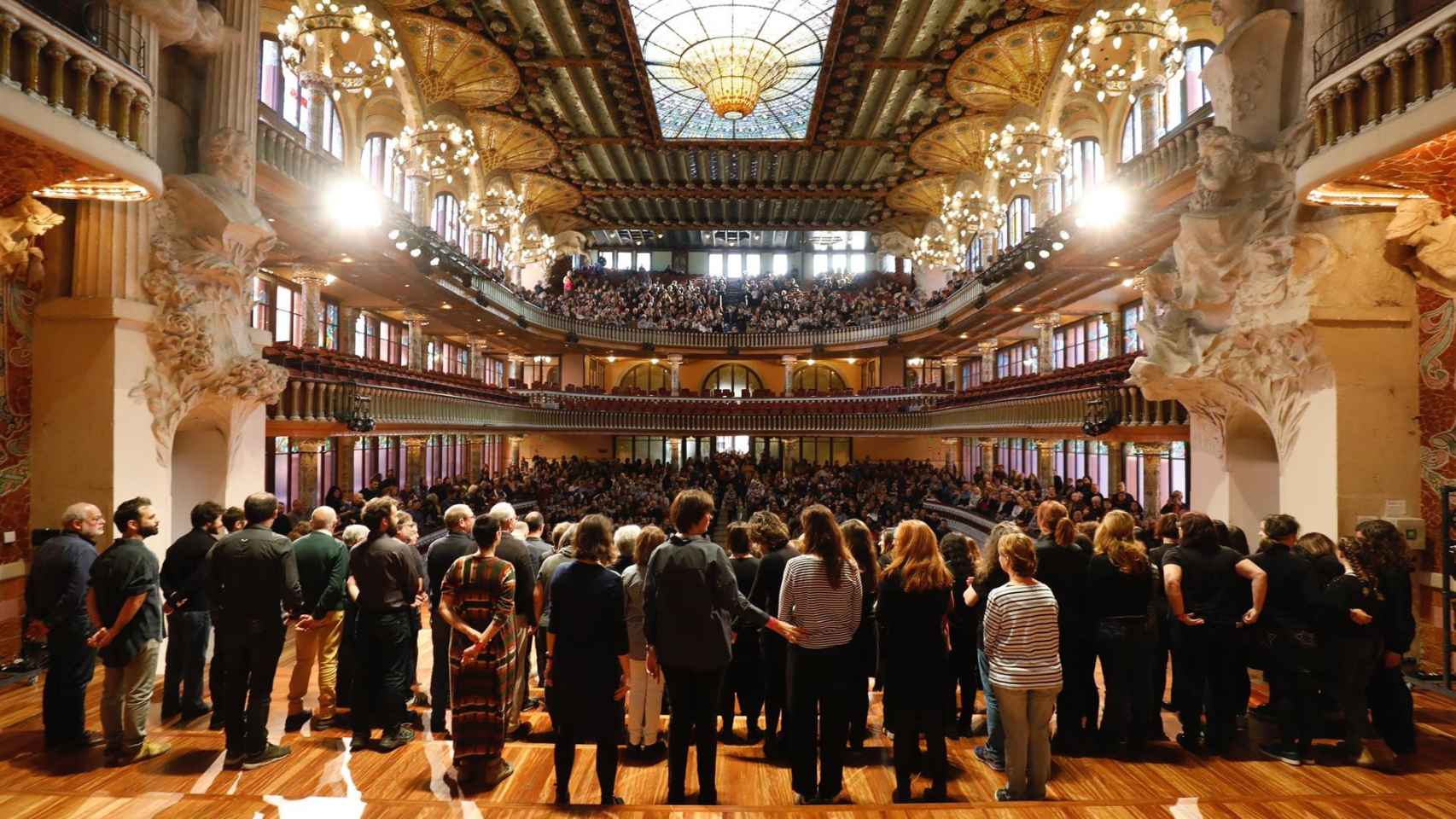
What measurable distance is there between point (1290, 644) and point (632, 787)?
3.59 metres

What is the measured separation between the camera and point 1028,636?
3.35 meters

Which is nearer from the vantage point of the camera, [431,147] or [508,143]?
[431,147]

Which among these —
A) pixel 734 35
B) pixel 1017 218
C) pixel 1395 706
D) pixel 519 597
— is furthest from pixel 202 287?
pixel 1017 218

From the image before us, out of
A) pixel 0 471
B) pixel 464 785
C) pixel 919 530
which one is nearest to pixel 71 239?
pixel 0 471

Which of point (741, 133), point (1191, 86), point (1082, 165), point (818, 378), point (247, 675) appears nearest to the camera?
point (247, 675)

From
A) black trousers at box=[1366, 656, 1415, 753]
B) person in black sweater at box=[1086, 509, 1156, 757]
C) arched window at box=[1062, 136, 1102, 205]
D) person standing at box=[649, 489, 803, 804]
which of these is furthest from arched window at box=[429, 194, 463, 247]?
black trousers at box=[1366, 656, 1415, 753]

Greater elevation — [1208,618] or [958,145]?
[958,145]

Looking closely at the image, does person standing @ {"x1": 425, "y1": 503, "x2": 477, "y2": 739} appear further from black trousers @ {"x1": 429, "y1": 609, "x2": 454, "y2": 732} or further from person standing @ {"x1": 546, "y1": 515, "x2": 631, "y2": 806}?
person standing @ {"x1": 546, "y1": 515, "x2": 631, "y2": 806}

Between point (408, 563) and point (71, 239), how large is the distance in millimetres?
4798

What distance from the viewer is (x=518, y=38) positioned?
15547 millimetres

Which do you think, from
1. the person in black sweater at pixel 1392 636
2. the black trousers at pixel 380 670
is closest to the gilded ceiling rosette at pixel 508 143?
the black trousers at pixel 380 670

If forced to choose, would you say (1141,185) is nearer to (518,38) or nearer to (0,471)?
(518,38)

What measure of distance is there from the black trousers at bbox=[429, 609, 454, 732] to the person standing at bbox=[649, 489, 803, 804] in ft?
5.08

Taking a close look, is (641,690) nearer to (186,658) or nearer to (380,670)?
(380,670)
